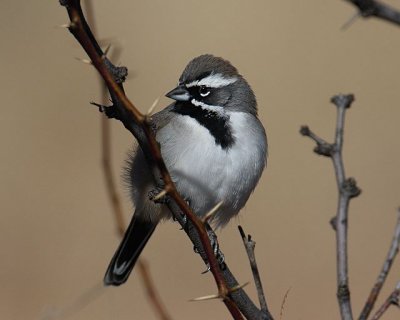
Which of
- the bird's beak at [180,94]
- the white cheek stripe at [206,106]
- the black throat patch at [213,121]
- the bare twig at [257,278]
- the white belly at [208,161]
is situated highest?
the bird's beak at [180,94]

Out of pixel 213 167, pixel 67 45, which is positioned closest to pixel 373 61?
pixel 67 45

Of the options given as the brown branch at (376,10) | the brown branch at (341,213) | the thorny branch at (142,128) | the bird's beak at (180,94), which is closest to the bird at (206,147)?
the bird's beak at (180,94)

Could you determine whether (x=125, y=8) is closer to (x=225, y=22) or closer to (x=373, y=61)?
(x=225, y=22)

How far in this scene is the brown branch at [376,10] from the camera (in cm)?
153

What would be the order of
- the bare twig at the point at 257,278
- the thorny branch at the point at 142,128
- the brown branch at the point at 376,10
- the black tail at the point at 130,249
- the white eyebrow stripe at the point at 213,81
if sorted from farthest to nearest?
the black tail at the point at 130,249, the white eyebrow stripe at the point at 213,81, the bare twig at the point at 257,278, the thorny branch at the point at 142,128, the brown branch at the point at 376,10

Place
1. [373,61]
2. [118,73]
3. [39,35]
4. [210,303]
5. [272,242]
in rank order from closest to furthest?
[118,73] < [210,303] < [272,242] < [373,61] < [39,35]

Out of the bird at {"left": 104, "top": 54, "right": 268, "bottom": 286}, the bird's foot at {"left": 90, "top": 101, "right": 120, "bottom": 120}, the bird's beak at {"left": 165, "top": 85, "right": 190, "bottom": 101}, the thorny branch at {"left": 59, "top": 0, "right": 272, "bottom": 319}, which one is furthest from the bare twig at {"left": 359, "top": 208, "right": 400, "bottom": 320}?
the bird's beak at {"left": 165, "top": 85, "right": 190, "bottom": 101}

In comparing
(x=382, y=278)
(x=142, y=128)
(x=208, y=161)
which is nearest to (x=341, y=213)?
(x=382, y=278)

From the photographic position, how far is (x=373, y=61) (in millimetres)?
8750

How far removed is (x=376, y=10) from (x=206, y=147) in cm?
243

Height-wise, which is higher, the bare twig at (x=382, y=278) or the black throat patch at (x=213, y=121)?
the black throat patch at (x=213, y=121)

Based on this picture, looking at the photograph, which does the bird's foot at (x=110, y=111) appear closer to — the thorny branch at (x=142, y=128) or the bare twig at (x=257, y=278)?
the thorny branch at (x=142, y=128)

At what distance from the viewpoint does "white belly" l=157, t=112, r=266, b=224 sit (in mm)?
3953

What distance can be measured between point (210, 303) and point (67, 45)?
12.5 feet
